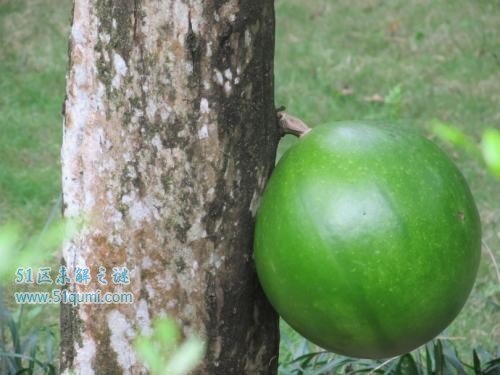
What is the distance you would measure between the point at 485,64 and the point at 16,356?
18.2ft

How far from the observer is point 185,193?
1.95 meters

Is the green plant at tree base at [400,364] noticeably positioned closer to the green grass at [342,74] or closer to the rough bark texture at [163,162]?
the rough bark texture at [163,162]

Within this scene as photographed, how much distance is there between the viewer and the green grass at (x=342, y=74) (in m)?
5.79

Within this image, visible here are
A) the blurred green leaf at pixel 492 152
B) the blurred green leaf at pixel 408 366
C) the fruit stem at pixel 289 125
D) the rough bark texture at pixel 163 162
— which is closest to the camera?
the blurred green leaf at pixel 492 152

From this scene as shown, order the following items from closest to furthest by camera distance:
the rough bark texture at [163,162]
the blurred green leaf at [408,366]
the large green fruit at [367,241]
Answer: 1. the large green fruit at [367,241]
2. the rough bark texture at [163,162]
3. the blurred green leaf at [408,366]

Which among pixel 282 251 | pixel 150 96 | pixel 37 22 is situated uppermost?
pixel 37 22

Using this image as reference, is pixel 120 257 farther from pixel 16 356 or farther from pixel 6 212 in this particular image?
pixel 6 212

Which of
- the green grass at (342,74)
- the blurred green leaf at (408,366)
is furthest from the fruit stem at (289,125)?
the green grass at (342,74)

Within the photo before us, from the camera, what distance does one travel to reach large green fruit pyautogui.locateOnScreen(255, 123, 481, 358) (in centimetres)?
180

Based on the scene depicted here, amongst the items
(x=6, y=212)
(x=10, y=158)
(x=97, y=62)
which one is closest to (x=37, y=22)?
(x=10, y=158)

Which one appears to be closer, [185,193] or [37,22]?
[185,193]

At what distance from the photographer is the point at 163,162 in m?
1.93

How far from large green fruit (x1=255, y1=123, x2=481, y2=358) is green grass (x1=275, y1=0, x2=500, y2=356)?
3.26m

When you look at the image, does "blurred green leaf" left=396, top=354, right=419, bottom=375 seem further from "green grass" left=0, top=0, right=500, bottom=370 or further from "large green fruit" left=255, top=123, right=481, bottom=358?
"green grass" left=0, top=0, right=500, bottom=370
